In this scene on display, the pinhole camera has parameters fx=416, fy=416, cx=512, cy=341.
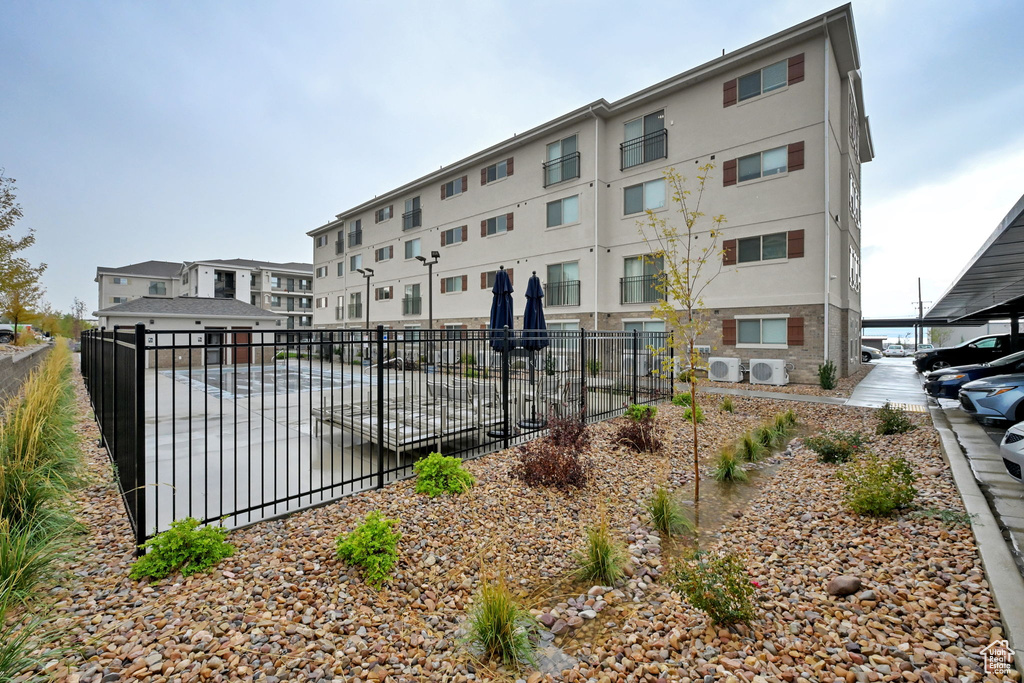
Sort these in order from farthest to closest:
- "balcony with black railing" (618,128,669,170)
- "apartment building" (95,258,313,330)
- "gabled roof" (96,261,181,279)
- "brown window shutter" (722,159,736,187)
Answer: "gabled roof" (96,261,181,279) < "apartment building" (95,258,313,330) < "balcony with black railing" (618,128,669,170) < "brown window shutter" (722,159,736,187)

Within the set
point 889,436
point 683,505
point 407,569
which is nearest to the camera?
point 407,569

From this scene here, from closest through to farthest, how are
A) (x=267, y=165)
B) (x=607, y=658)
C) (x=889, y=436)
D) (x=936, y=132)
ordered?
(x=607, y=658)
(x=889, y=436)
(x=936, y=132)
(x=267, y=165)

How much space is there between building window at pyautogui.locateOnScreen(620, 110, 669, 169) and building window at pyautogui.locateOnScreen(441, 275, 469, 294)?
10974 mm

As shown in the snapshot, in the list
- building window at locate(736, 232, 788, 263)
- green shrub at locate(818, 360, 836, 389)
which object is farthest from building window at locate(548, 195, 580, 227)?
green shrub at locate(818, 360, 836, 389)

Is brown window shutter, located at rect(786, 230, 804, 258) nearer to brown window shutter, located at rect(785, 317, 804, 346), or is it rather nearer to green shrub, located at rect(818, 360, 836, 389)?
brown window shutter, located at rect(785, 317, 804, 346)

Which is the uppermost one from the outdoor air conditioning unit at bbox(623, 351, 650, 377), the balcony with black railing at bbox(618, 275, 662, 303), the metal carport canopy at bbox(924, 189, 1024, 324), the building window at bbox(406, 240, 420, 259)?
the building window at bbox(406, 240, 420, 259)

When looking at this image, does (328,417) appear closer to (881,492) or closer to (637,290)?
(881,492)

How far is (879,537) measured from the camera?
396cm

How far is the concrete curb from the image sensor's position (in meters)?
2.51

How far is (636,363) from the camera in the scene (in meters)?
10.8

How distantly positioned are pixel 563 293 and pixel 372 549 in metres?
18.0

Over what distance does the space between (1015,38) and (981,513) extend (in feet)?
38.1

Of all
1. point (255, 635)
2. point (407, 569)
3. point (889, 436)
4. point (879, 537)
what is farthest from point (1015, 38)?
point (255, 635)

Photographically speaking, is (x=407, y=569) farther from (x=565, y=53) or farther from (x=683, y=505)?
(x=565, y=53)
